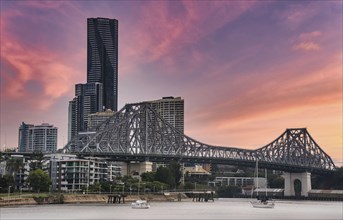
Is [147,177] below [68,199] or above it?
above

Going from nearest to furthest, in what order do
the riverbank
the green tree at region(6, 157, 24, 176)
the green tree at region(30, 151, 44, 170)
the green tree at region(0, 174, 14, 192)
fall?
1. the riverbank
2. the green tree at region(0, 174, 14, 192)
3. the green tree at region(6, 157, 24, 176)
4. the green tree at region(30, 151, 44, 170)

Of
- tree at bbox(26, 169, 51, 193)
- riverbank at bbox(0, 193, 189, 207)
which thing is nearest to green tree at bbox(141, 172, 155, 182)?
riverbank at bbox(0, 193, 189, 207)

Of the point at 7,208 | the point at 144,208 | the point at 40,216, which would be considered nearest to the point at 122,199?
the point at 144,208

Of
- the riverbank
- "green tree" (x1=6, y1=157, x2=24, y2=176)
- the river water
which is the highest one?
"green tree" (x1=6, y1=157, x2=24, y2=176)

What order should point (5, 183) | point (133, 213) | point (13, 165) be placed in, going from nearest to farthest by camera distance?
point (133, 213), point (5, 183), point (13, 165)

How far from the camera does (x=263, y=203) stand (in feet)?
467

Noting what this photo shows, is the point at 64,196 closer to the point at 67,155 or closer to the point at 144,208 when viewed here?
the point at 144,208

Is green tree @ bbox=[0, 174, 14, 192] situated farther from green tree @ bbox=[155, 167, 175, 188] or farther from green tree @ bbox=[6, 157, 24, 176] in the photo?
green tree @ bbox=[155, 167, 175, 188]

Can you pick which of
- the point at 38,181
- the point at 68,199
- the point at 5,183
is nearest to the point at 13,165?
the point at 38,181

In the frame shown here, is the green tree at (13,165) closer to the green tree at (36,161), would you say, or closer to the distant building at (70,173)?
the green tree at (36,161)

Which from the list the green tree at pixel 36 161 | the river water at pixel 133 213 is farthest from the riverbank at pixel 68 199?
the green tree at pixel 36 161

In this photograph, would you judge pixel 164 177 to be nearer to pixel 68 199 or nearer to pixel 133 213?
pixel 68 199

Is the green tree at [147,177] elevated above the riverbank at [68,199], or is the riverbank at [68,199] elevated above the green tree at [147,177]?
the green tree at [147,177]

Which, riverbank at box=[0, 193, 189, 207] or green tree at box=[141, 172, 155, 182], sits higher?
green tree at box=[141, 172, 155, 182]
